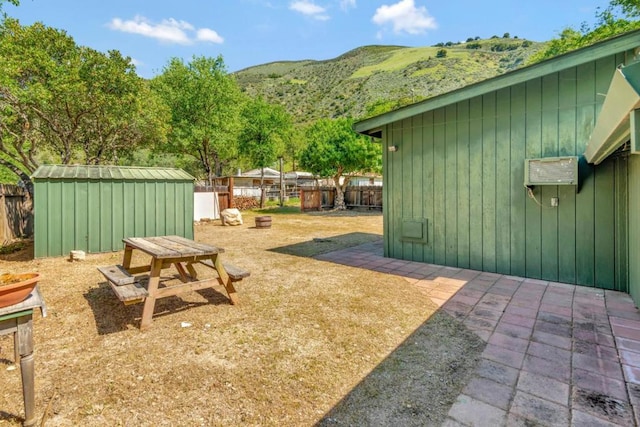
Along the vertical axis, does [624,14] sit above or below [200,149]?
above

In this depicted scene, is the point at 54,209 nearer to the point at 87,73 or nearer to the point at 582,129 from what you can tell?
the point at 87,73

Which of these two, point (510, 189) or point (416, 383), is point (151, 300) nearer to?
point (416, 383)

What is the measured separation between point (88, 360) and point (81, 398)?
0.55 m

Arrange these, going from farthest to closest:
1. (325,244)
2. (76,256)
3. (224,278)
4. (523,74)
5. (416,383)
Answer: (325,244)
(76,256)
(523,74)
(224,278)
(416,383)

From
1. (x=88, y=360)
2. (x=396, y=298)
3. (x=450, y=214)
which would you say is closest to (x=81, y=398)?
(x=88, y=360)

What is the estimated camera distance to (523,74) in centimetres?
417

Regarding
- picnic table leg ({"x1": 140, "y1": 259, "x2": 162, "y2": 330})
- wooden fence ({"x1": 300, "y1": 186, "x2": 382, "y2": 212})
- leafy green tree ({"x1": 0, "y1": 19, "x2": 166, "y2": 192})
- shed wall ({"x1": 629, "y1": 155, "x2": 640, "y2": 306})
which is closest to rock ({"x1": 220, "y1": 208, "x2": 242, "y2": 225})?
leafy green tree ({"x1": 0, "y1": 19, "x2": 166, "y2": 192})

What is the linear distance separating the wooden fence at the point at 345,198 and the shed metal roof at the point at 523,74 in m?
10.8

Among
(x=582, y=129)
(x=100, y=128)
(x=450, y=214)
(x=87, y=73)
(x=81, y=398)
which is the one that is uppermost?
(x=87, y=73)

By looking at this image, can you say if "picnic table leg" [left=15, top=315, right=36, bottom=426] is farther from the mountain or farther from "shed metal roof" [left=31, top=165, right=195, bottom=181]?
the mountain

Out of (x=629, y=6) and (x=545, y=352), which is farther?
(x=629, y=6)

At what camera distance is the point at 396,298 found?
12.4ft

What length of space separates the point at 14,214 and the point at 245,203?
10.9 meters

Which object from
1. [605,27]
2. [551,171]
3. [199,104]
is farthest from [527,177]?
[605,27]
